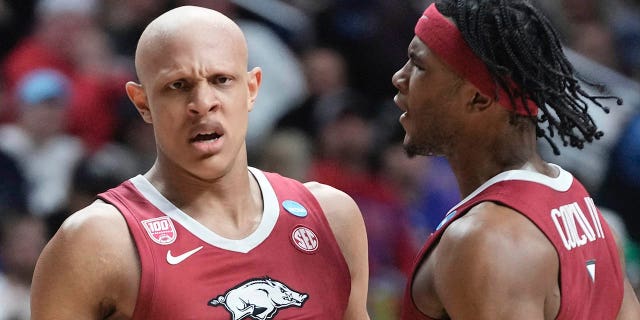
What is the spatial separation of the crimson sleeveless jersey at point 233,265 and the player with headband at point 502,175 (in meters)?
0.31

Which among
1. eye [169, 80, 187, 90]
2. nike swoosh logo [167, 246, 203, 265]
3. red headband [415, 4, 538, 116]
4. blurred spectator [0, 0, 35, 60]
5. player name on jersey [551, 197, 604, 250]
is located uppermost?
red headband [415, 4, 538, 116]

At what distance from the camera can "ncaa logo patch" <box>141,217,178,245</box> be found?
3559 mm

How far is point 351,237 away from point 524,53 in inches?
35.0

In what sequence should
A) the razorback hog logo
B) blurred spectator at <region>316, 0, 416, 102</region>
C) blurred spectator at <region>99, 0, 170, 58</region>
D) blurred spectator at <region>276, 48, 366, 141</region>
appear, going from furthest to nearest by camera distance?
blurred spectator at <region>316, 0, 416, 102</region>, blurred spectator at <region>99, 0, 170, 58</region>, blurred spectator at <region>276, 48, 366, 141</region>, the razorback hog logo

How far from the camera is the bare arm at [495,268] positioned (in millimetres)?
3303

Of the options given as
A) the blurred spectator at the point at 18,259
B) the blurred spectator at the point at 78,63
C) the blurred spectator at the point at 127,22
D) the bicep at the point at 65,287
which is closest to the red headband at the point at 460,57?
the bicep at the point at 65,287

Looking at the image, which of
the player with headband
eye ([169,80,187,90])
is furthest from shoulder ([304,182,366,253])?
eye ([169,80,187,90])

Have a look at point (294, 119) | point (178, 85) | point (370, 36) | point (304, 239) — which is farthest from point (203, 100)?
point (370, 36)

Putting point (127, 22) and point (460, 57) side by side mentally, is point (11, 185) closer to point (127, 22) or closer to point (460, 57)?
point (127, 22)

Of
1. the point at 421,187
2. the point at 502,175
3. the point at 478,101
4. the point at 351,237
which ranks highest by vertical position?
the point at 478,101

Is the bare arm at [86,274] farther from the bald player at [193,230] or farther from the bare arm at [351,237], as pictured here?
the bare arm at [351,237]

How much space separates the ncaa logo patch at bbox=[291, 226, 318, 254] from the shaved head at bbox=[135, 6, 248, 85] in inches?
23.4

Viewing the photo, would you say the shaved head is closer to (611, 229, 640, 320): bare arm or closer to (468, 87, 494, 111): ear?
(468, 87, 494, 111): ear

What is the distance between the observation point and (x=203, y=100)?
356 centimetres
